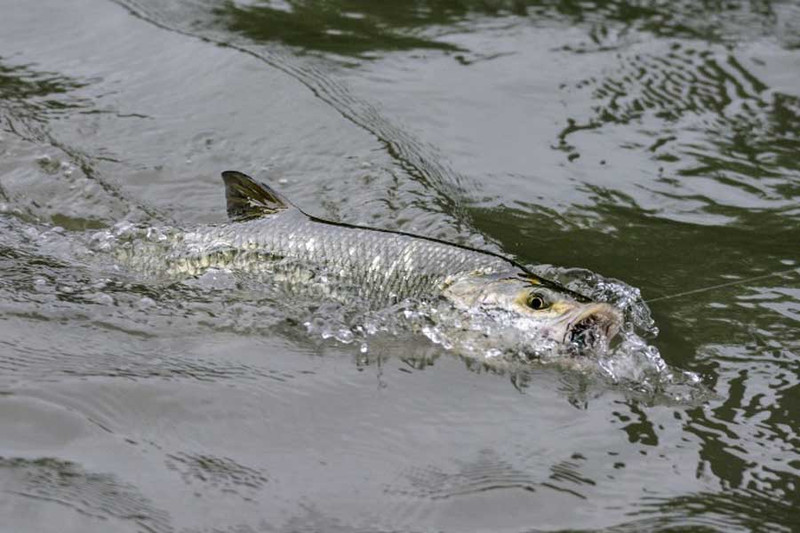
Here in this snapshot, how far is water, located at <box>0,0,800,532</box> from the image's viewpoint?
185 inches

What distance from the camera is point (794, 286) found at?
6.61 m

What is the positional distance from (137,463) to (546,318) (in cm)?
207

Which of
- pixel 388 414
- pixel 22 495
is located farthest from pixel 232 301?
pixel 22 495

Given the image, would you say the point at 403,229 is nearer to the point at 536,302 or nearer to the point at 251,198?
the point at 251,198

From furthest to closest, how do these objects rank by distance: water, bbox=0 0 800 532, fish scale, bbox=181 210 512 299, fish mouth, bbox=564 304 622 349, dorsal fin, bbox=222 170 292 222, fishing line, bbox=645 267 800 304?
fishing line, bbox=645 267 800 304 → dorsal fin, bbox=222 170 292 222 → fish scale, bbox=181 210 512 299 → fish mouth, bbox=564 304 622 349 → water, bbox=0 0 800 532

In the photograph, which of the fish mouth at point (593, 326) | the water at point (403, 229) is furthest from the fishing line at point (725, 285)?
the fish mouth at point (593, 326)

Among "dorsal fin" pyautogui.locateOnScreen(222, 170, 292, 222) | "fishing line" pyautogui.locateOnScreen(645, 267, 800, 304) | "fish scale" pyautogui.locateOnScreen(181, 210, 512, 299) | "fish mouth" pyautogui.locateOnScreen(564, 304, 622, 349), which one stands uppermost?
"dorsal fin" pyautogui.locateOnScreen(222, 170, 292, 222)

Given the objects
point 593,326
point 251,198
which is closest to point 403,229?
point 251,198

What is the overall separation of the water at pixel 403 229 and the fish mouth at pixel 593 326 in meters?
0.13

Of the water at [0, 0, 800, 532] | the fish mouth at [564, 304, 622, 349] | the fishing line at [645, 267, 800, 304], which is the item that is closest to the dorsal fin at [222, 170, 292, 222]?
the water at [0, 0, 800, 532]

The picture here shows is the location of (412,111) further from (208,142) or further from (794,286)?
(794,286)

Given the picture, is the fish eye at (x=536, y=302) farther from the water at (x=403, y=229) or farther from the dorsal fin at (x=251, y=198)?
the dorsal fin at (x=251, y=198)

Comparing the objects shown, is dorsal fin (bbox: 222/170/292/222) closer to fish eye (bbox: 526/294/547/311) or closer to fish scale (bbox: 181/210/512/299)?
fish scale (bbox: 181/210/512/299)

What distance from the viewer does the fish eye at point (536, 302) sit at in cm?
571
